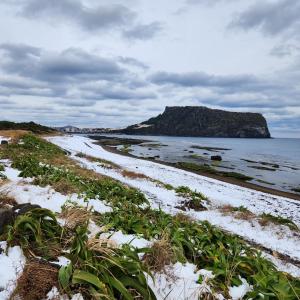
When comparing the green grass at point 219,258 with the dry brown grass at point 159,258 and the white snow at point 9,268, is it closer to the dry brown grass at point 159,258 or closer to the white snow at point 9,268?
the dry brown grass at point 159,258

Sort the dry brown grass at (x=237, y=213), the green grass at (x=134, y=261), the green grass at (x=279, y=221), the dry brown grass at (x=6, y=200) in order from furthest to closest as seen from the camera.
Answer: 1. the dry brown grass at (x=237, y=213)
2. the green grass at (x=279, y=221)
3. the dry brown grass at (x=6, y=200)
4. the green grass at (x=134, y=261)

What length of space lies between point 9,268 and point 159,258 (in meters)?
2.14

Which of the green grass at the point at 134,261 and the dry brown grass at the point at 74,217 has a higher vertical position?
the dry brown grass at the point at 74,217

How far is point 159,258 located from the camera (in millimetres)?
5309

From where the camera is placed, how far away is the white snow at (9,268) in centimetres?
406

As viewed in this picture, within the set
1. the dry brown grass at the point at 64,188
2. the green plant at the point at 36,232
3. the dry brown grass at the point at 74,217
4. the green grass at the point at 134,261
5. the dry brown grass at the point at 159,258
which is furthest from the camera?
the dry brown grass at the point at 64,188

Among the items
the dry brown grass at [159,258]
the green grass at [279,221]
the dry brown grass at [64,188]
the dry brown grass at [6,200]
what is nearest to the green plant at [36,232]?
the dry brown grass at [159,258]

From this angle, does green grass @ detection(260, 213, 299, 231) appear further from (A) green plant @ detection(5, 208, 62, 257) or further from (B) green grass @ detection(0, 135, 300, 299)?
(A) green plant @ detection(5, 208, 62, 257)

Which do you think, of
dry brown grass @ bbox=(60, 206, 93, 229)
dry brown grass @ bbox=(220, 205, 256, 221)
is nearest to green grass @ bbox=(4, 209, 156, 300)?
dry brown grass @ bbox=(60, 206, 93, 229)

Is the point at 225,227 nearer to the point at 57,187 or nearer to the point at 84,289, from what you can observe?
the point at 57,187

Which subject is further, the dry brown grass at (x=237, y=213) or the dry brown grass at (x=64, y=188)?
the dry brown grass at (x=237, y=213)

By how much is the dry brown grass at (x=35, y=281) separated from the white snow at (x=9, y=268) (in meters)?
0.10

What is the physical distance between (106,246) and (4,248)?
57.2 inches

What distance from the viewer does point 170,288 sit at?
4.91 metres
